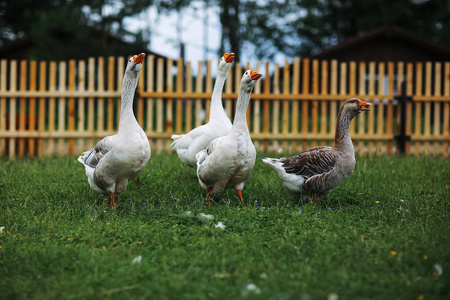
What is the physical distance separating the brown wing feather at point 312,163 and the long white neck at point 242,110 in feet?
2.50

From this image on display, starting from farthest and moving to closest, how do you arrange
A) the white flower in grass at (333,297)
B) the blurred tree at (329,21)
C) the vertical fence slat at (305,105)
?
the blurred tree at (329,21) < the vertical fence slat at (305,105) < the white flower in grass at (333,297)

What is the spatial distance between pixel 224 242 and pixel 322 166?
1.82m

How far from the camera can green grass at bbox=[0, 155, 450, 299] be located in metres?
3.13

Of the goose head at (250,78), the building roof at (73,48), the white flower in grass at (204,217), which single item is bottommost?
the white flower in grass at (204,217)

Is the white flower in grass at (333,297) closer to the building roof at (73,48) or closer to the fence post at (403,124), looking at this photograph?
the fence post at (403,124)

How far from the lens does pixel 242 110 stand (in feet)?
17.3

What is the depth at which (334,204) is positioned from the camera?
552 cm

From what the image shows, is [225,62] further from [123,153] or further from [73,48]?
[73,48]

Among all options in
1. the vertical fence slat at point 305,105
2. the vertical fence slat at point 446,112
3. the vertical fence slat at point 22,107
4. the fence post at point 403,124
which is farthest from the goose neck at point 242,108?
the vertical fence slat at point 446,112

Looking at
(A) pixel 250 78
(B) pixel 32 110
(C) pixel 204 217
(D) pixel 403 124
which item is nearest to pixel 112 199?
(C) pixel 204 217

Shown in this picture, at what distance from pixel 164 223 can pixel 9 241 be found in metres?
1.46

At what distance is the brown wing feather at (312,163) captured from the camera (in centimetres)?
527

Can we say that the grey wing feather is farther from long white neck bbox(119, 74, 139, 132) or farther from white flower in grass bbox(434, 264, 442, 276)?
white flower in grass bbox(434, 264, 442, 276)

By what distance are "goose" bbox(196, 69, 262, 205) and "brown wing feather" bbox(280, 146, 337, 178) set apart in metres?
0.53
